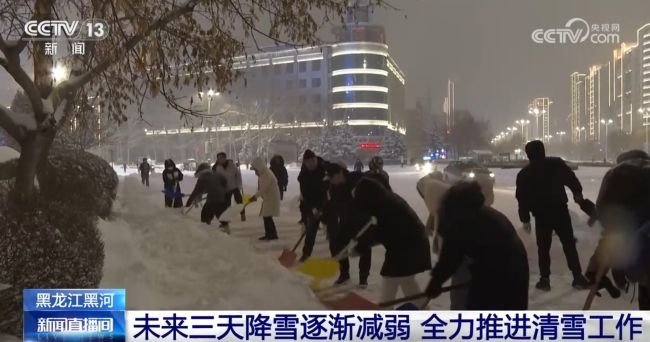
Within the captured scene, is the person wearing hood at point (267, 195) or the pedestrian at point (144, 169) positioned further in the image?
the person wearing hood at point (267, 195)

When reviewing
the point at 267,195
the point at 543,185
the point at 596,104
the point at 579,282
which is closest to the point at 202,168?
the point at 267,195

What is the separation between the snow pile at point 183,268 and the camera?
3070 mm

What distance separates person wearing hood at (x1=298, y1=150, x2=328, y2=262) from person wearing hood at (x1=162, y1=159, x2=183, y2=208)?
957 mm

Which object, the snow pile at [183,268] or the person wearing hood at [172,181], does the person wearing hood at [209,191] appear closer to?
the person wearing hood at [172,181]

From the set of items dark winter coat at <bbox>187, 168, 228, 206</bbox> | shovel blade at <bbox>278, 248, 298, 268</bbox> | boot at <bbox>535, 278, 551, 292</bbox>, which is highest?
dark winter coat at <bbox>187, 168, 228, 206</bbox>

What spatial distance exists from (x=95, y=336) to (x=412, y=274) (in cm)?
186

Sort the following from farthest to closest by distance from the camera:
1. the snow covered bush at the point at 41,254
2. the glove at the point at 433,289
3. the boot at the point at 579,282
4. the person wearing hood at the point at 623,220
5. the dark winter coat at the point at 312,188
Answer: the dark winter coat at the point at 312,188
the boot at the point at 579,282
the person wearing hood at the point at 623,220
the snow covered bush at the point at 41,254
the glove at the point at 433,289

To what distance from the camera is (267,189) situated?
548 cm

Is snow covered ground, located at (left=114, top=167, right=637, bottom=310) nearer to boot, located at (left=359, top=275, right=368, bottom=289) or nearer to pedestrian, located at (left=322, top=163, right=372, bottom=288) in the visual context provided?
boot, located at (left=359, top=275, right=368, bottom=289)

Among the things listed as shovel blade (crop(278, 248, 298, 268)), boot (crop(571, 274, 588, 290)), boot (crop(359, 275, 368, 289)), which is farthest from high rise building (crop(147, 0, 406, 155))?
boot (crop(571, 274, 588, 290))

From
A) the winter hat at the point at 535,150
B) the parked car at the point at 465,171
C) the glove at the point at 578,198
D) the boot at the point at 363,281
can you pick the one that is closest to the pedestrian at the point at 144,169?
the boot at the point at 363,281

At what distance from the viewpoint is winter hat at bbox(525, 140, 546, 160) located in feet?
12.2

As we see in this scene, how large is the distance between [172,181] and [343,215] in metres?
1.45

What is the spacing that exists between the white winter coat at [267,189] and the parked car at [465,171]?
136 cm
